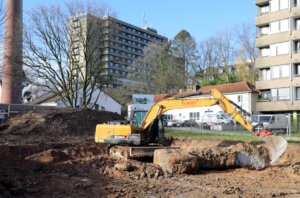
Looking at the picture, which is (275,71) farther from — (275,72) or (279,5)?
(279,5)

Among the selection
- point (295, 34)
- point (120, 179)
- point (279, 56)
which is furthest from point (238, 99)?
point (120, 179)

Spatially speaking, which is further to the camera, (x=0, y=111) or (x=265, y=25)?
(x=265, y=25)

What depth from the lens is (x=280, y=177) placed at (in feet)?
33.9

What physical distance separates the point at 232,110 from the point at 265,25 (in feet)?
99.4

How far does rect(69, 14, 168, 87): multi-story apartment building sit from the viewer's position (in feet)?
101

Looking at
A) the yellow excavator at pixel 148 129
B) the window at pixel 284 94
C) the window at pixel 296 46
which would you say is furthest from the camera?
the window at pixel 284 94

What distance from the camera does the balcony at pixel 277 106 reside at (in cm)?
3492

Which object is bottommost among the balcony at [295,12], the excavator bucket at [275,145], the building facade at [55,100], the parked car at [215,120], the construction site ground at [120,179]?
the construction site ground at [120,179]

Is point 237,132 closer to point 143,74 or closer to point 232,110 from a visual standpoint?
point 232,110

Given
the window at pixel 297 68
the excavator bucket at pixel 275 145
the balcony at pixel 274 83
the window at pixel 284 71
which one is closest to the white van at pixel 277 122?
the balcony at pixel 274 83

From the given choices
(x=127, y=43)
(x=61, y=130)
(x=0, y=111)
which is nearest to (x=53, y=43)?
(x=0, y=111)

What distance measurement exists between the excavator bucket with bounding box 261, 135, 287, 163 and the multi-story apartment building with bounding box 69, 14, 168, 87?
21719 mm

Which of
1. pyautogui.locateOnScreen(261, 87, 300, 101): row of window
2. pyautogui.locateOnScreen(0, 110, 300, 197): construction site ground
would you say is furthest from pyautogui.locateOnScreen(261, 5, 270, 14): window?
pyautogui.locateOnScreen(0, 110, 300, 197): construction site ground

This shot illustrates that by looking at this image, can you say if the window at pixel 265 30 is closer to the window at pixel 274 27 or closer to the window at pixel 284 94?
the window at pixel 274 27
